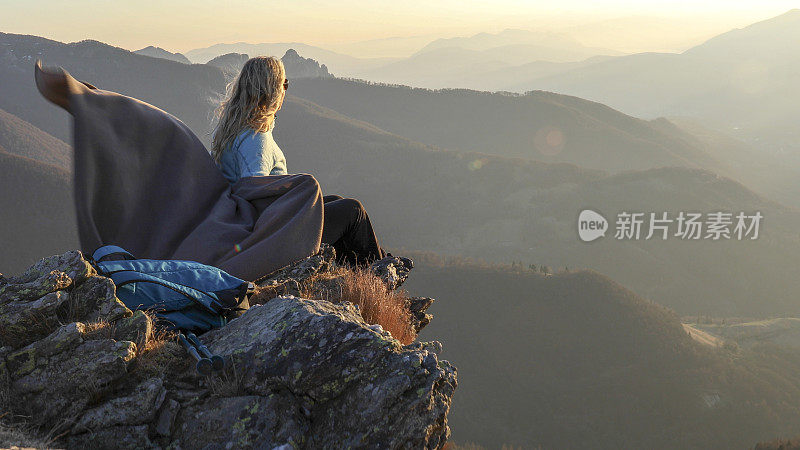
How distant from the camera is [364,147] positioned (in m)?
107

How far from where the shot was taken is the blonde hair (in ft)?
15.1

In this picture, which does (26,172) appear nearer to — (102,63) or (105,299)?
(105,299)

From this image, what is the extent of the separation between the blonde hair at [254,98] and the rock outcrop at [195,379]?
192 cm

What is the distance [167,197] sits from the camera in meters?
4.41

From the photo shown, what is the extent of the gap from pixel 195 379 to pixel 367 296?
159 centimetres

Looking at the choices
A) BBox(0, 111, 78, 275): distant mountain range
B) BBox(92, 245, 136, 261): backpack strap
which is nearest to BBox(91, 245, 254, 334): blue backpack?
BBox(92, 245, 136, 261): backpack strap

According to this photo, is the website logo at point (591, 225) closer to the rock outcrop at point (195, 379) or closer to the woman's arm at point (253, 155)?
the woman's arm at point (253, 155)

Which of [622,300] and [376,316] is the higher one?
[376,316]

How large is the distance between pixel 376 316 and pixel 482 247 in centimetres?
7236

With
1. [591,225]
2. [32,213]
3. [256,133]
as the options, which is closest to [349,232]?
[256,133]

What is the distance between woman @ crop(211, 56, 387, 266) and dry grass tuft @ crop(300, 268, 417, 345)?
60 centimetres

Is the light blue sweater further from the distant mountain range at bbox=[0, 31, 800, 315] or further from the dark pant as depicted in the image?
the distant mountain range at bbox=[0, 31, 800, 315]

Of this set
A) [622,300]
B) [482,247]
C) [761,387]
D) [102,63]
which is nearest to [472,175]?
[482,247]

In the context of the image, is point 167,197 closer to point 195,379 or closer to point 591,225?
point 195,379
